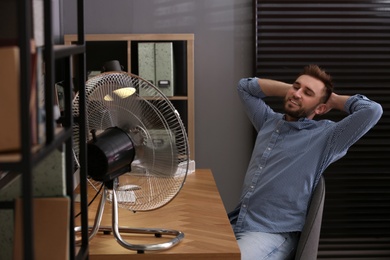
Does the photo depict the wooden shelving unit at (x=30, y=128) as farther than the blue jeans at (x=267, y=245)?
No

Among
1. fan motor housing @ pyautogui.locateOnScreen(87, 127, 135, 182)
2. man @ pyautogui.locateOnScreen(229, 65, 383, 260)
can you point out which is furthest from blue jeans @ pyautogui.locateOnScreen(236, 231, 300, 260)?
fan motor housing @ pyautogui.locateOnScreen(87, 127, 135, 182)

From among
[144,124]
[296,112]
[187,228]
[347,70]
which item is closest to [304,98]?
[296,112]

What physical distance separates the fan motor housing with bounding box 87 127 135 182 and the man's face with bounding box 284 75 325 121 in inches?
47.8

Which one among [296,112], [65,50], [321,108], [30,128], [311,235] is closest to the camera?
[30,128]

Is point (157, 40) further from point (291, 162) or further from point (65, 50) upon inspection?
point (65, 50)

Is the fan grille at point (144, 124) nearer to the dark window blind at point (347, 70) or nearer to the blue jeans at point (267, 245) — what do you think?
the blue jeans at point (267, 245)

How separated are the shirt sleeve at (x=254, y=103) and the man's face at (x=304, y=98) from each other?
0.63 feet

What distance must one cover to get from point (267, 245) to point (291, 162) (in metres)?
0.43

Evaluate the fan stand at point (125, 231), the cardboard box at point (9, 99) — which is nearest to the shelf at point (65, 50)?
the cardboard box at point (9, 99)

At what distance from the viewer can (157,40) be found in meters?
4.43

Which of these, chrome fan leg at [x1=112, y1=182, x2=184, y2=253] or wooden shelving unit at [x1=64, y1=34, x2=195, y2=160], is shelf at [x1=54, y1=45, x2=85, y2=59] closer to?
chrome fan leg at [x1=112, y1=182, x2=184, y2=253]

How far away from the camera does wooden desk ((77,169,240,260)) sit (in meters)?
2.24

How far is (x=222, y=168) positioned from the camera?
4820 millimetres

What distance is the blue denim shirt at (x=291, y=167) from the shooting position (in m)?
3.09
